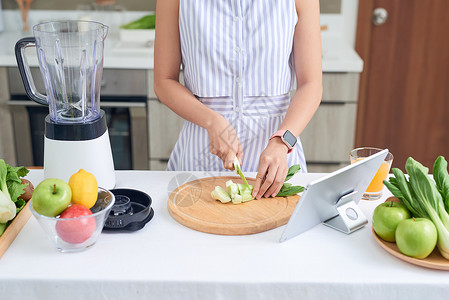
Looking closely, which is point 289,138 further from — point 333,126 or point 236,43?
point 333,126

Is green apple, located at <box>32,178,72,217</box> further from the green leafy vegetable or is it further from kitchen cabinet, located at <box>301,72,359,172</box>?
kitchen cabinet, located at <box>301,72,359,172</box>

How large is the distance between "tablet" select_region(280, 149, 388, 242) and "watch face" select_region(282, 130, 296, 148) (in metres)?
0.20

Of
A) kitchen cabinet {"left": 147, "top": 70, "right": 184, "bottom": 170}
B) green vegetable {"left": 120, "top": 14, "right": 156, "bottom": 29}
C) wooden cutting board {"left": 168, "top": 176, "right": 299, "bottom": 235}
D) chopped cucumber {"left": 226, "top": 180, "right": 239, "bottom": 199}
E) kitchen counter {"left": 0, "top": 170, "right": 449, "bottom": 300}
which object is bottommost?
kitchen cabinet {"left": 147, "top": 70, "right": 184, "bottom": 170}

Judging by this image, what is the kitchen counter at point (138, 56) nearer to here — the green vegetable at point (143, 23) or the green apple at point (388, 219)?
the green vegetable at point (143, 23)

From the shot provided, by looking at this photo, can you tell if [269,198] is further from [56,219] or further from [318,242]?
[56,219]

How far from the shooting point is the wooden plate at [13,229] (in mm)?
1063

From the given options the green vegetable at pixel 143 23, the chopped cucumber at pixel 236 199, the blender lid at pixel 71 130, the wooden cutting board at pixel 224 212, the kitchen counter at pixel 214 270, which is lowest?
the kitchen counter at pixel 214 270

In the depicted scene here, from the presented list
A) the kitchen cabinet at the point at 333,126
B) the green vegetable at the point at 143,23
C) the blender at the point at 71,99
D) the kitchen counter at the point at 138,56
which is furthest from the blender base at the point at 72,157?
the green vegetable at the point at 143,23


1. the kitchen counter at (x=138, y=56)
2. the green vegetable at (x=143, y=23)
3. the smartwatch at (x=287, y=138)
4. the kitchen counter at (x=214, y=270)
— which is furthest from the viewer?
the green vegetable at (x=143, y=23)

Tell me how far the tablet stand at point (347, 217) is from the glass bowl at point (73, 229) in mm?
469

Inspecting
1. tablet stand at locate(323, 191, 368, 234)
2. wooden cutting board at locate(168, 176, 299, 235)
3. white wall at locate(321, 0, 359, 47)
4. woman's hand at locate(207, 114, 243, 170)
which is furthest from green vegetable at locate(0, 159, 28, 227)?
white wall at locate(321, 0, 359, 47)

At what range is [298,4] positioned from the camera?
59.1 inches

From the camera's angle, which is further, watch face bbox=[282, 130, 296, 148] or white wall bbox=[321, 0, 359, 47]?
white wall bbox=[321, 0, 359, 47]

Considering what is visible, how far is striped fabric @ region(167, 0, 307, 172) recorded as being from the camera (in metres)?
1.52
